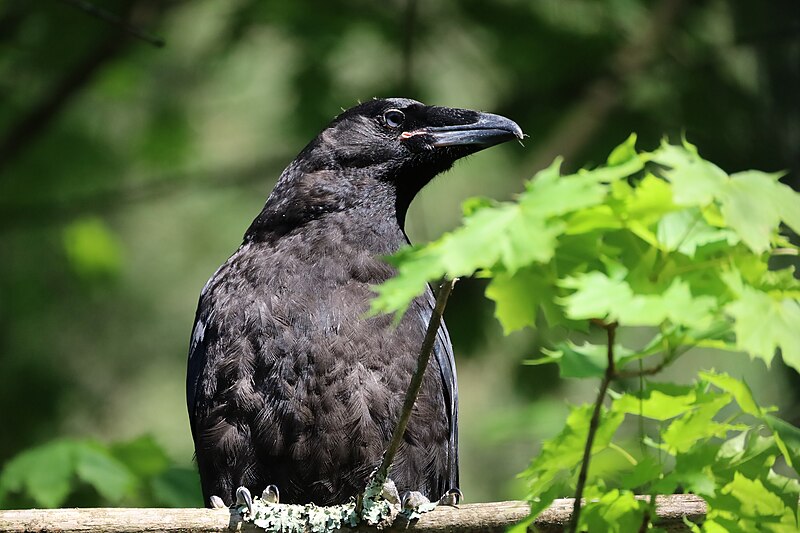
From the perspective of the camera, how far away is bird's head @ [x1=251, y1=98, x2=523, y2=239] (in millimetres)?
4293

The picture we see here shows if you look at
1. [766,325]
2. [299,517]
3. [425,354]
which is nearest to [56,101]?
[299,517]

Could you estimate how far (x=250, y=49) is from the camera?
21.3 ft

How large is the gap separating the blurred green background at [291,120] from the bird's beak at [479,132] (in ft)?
4.30

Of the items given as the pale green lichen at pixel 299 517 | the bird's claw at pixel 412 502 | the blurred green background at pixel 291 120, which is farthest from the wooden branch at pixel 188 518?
the blurred green background at pixel 291 120

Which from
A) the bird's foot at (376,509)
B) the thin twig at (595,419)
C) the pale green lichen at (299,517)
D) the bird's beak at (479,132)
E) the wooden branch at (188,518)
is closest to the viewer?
the thin twig at (595,419)

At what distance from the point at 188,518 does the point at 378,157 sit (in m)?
2.04

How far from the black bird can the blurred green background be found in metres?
0.82

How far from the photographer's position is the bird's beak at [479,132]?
13.3 feet

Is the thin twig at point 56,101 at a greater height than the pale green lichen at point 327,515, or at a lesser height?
greater

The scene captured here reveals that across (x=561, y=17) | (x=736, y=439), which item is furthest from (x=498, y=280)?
(x=561, y=17)

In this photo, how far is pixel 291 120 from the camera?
6051 mm

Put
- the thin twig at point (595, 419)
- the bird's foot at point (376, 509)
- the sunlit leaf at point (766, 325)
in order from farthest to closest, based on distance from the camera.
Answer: the bird's foot at point (376, 509), the thin twig at point (595, 419), the sunlit leaf at point (766, 325)

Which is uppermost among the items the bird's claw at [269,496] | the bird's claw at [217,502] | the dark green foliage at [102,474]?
the bird's claw at [269,496]

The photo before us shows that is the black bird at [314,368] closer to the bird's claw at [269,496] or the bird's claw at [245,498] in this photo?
the bird's claw at [269,496]
